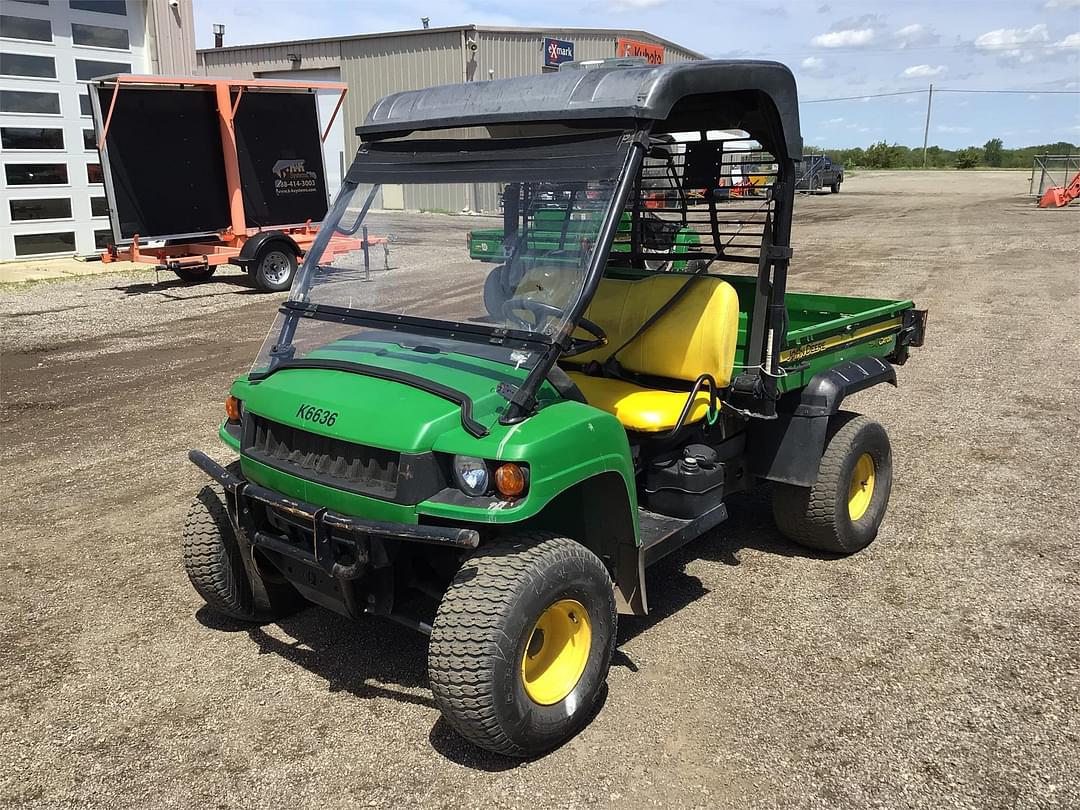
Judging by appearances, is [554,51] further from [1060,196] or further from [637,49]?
[1060,196]

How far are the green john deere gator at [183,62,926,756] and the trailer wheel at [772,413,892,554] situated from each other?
0.6 inches

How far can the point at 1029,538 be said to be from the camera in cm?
472

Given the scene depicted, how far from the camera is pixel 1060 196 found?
87.1 feet

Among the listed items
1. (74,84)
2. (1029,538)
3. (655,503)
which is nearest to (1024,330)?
(1029,538)

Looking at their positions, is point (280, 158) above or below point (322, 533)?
above

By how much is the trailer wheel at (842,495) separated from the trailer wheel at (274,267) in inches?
392

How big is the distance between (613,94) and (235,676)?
2.57m

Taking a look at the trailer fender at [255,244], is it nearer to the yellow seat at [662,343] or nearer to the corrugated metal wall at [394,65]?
the yellow seat at [662,343]

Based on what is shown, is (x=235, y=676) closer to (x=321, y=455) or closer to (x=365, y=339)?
(x=321, y=455)

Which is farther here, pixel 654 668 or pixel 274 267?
pixel 274 267

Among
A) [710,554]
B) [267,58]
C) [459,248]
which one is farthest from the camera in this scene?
[267,58]

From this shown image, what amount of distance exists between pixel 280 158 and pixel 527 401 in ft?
38.8

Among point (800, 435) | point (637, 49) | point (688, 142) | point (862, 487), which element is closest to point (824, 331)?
point (800, 435)

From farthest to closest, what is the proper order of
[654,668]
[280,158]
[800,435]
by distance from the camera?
[280,158]
[800,435]
[654,668]
